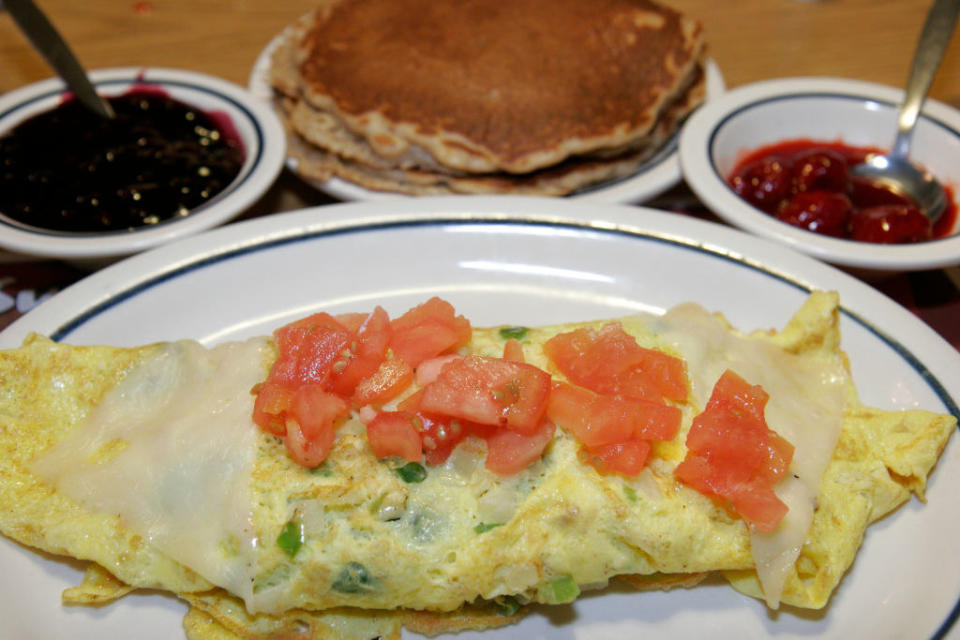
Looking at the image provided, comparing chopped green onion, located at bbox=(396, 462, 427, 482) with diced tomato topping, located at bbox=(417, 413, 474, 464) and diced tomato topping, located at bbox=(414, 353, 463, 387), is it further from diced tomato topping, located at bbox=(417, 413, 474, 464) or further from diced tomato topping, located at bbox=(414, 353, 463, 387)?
diced tomato topping, located at bbox=(414, 353, 463, 387)

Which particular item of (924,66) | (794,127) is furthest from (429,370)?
(924,66)

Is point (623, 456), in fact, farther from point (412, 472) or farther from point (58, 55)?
point (58, 55)

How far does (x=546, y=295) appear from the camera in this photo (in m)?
3.10

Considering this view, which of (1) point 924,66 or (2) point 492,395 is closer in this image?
(2) point 492,395

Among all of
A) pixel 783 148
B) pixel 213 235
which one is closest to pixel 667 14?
pixel 783 148

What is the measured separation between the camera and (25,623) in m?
2.10

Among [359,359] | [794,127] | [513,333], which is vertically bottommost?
[794,127]

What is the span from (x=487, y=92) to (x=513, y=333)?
1.75 metres

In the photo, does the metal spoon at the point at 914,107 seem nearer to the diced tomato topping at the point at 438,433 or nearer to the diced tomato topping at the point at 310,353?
the diced tomato topping at the point at 438,433

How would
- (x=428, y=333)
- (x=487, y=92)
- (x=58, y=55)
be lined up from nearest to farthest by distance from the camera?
(x=428, y=333), (x=487, y=92), (x=58, y=55)

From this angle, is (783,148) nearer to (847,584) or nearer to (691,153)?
(691,153)

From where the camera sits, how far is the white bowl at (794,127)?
11.3ft

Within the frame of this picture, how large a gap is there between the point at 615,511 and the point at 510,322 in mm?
1128

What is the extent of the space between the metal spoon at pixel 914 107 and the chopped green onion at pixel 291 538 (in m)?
3.24
